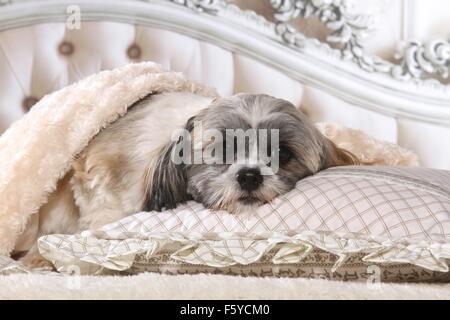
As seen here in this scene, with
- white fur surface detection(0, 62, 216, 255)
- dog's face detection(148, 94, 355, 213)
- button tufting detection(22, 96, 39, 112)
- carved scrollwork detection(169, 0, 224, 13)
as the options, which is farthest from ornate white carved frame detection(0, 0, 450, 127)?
dog's face detection(148, 94, 355, 213)

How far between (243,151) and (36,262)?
2.20 feet

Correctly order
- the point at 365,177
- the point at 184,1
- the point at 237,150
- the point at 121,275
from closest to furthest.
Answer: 1. the point at 121,275
2. the point at 365,177
3. the point at 237,150
4. the point at 184,1

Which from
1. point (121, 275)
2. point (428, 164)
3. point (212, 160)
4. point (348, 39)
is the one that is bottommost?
point (428, 164)

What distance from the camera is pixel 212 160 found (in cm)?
203

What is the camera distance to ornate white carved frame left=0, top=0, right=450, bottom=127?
2914 millimetres

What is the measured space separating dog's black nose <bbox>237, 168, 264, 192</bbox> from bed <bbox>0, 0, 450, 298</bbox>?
1028 mm

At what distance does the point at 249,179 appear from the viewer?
6.46ft

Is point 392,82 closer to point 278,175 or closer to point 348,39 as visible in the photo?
point 348,39

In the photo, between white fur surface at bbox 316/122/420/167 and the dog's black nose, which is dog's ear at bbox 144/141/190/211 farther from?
white fur surface at bbox 316/122/420/167

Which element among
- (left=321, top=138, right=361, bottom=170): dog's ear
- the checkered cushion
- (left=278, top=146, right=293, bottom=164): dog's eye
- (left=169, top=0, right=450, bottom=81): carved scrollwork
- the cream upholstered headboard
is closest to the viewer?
the checkered cushion

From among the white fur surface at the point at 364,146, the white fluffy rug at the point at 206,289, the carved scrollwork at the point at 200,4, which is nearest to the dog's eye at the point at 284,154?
the white fur surface at the point at 364,146
